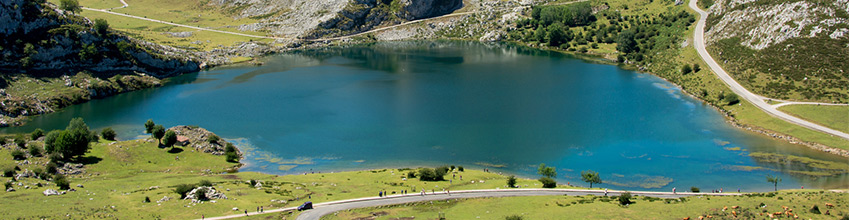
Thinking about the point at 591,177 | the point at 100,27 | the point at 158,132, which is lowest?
the point at 591,177

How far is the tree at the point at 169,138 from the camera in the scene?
87812 mm

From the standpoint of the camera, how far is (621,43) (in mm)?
178875

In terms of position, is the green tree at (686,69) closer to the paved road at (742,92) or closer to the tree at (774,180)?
the paved road at (742,92)

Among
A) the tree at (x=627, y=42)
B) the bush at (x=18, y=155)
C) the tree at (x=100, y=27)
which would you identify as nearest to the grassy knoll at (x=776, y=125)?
the tree at (x=627, y=42)

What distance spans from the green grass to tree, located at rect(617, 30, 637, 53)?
73.1 meters

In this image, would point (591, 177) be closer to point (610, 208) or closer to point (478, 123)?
point (610, 208)

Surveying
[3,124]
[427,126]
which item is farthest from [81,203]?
[3,124]

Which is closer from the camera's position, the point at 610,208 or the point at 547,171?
the point at 610,208

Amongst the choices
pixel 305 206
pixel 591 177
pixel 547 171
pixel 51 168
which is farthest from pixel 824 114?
pixel 51 168

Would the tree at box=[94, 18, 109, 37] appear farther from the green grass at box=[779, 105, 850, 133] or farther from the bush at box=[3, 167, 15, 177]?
the green grass at box=[779, 105, 850, 133]

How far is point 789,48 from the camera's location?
125 metres

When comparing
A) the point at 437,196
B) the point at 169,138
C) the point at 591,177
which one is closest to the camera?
the point at 437,196

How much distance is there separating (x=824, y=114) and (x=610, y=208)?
69434mm

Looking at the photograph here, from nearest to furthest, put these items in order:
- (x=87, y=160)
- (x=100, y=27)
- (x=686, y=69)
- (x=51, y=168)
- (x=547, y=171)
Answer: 1. (x=51, y=168)
2. (x=547, y=171)
3. (x=87, y=160)
4. (x=686, y=69)
5. (x=100, y=27)
